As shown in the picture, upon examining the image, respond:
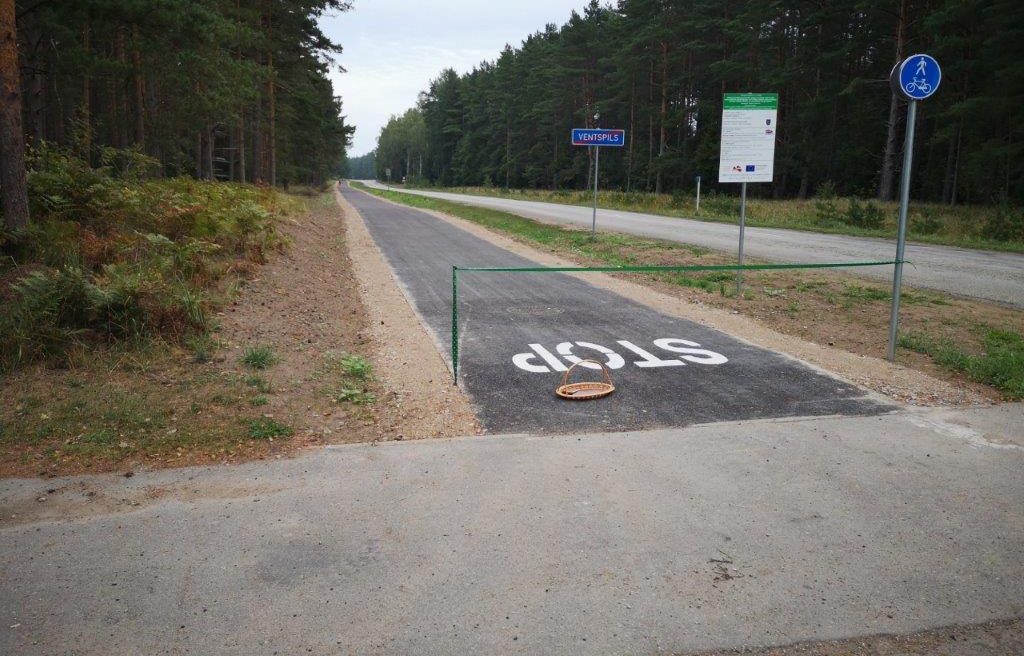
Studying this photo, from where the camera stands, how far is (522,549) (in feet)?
12.3

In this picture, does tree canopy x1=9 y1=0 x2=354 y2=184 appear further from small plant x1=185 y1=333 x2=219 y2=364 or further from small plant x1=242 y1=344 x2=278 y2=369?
small plant x1=242 y1=344 x2=278 y2=369

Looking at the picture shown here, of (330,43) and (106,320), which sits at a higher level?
(330,43)

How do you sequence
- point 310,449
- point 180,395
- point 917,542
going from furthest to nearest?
point 180,395, point 310,449, point 917,542

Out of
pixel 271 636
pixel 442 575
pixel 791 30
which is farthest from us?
pixel 791 30

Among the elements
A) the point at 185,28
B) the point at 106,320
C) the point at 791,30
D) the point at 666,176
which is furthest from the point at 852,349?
the point at 666,176

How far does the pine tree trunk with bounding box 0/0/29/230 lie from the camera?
8898 millimetres

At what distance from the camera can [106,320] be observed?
285 inches

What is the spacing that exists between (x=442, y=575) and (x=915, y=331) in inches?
329

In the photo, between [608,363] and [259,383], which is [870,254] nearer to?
[608,363]

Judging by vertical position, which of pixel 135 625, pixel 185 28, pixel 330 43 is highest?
pixel 330 43

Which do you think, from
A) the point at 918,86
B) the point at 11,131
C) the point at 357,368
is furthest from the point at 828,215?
the point at 11,131

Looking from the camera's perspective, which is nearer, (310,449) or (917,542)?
(917,542)

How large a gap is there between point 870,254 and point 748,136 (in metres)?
8.54

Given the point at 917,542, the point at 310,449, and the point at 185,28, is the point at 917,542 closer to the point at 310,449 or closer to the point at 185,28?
the point at 310,449
